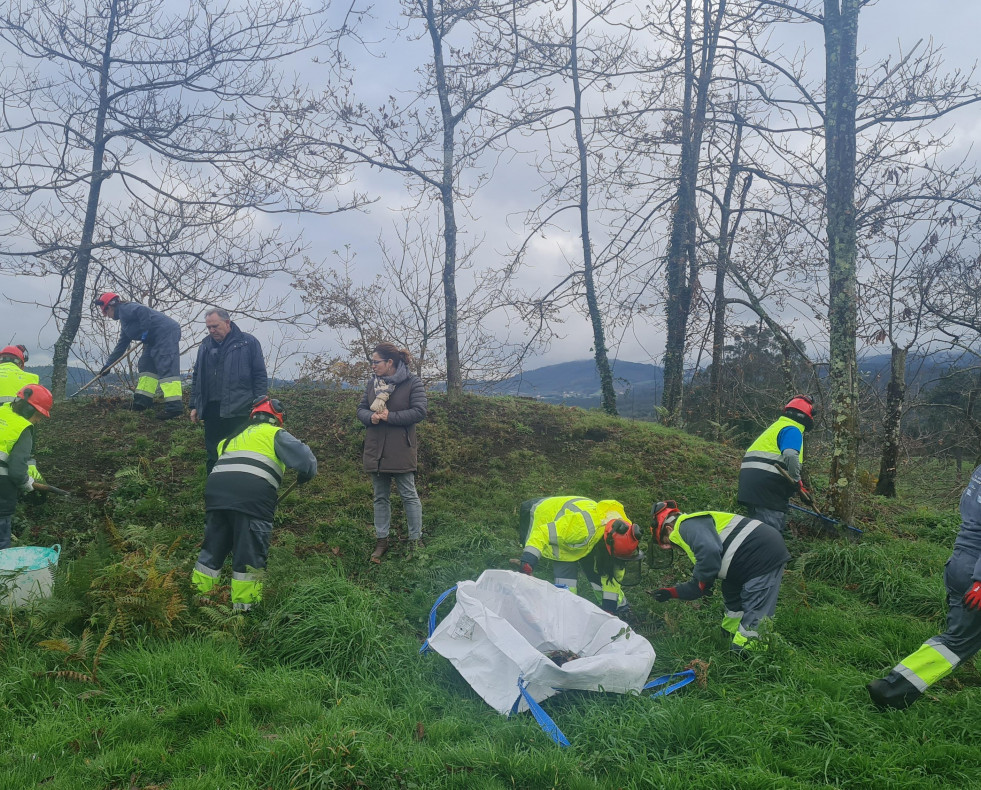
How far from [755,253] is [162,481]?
1058 cm

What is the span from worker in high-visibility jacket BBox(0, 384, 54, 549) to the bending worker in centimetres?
144

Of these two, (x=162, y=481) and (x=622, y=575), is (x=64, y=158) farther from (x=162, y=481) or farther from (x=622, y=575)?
(x=622, y=575)

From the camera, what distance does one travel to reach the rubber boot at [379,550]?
5.82m

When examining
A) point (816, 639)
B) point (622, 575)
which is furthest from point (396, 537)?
point (816, 639)

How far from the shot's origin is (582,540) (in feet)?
15.3

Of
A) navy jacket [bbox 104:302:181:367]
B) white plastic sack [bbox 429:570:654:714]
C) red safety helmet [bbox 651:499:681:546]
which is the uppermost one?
navy jacket [bbox 104:302:181:367]

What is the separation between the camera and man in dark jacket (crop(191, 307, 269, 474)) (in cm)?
587

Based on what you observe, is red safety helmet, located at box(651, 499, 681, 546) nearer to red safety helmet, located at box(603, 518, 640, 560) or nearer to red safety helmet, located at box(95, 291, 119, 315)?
red safety helmet, located at box(603, 518, 640, 560)

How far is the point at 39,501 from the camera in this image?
21.4 feet

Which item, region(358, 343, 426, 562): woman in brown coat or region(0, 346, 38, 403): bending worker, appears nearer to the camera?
region(358, 343, 426, 562): woman in brown coat

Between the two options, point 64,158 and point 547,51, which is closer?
point 64,158

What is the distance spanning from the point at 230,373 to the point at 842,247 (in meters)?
6.81

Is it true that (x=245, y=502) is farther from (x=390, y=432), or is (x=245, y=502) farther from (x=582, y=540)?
(x=582, y=540)

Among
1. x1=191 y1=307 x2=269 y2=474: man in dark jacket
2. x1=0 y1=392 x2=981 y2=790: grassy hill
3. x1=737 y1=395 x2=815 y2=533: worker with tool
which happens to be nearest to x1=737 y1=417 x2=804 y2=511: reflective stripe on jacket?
x1=737 y1=395 x2=815 y2=533: worker with tool
